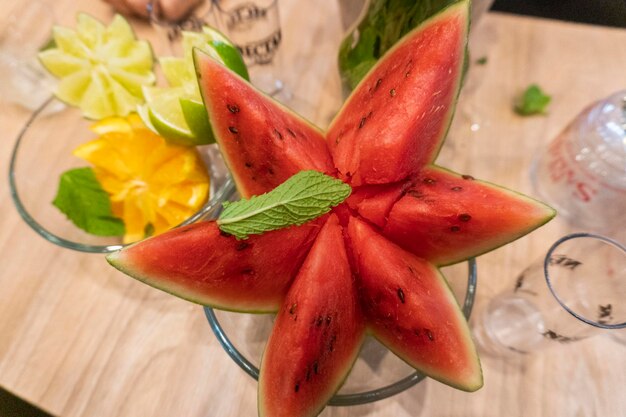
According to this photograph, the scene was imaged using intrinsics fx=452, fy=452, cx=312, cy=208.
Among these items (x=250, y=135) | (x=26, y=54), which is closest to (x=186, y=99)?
(x=250, y=135)

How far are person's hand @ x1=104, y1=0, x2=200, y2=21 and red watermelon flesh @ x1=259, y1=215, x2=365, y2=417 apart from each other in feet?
2.80

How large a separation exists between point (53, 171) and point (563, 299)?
1078mm

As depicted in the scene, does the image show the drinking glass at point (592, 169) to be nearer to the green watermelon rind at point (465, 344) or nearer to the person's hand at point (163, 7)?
the green watermelon rind at point (465, 344)

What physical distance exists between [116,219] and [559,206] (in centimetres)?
95

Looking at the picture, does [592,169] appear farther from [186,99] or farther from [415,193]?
[186,99]

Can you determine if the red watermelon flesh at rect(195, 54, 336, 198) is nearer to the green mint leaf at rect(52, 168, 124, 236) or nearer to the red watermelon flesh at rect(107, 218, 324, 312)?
the red watermelon flesh at rect(107, 218, 324, 312)

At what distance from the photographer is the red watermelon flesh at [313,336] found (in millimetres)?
561

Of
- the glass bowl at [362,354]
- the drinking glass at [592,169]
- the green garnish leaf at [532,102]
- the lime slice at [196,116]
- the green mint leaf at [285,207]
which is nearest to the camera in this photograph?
the green mint leaf at [285,207]

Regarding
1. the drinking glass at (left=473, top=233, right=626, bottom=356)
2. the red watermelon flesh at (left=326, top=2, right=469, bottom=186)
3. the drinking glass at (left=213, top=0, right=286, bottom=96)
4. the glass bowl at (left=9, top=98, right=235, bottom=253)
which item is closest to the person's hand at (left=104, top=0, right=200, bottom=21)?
the drinking glass at (left=213, top=0, right=286, bottom=96)

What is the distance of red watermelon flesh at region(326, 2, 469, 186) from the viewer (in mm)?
602

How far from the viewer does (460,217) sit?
0.59 metres

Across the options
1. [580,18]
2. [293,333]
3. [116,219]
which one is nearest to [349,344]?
[293,333]

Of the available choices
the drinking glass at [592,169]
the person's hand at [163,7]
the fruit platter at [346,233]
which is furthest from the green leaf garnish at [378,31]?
the person's hand at [163,7]

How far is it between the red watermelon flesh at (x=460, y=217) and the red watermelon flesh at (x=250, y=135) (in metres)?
0.13
